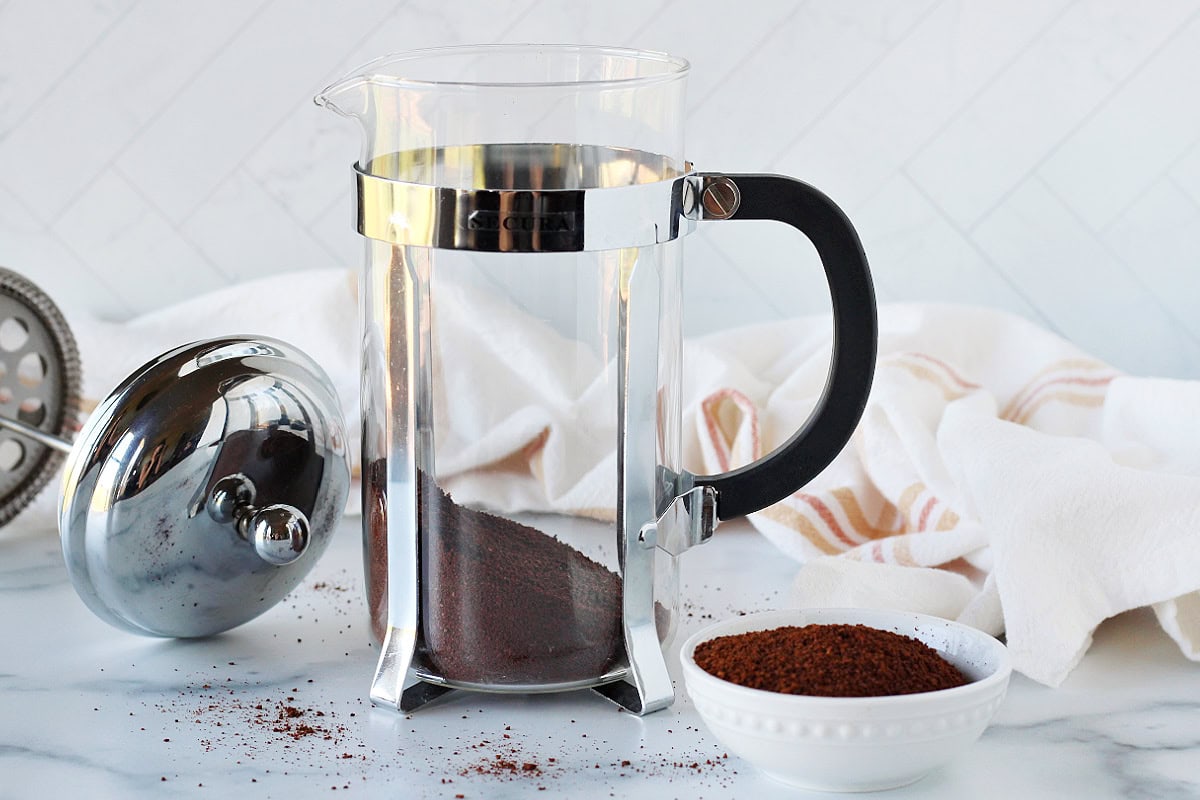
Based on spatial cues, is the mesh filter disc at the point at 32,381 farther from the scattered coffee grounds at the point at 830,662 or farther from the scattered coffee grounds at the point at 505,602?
the scattered coffee grounds at the point at 830,662

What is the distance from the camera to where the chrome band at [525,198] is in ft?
2.06

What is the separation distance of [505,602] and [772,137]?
2.17 ft

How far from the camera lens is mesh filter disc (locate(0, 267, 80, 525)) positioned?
944mm

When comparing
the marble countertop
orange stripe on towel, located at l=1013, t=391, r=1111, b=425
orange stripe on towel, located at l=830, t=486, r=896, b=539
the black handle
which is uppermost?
the black handle

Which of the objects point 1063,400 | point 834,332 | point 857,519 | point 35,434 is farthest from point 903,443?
point 35,434

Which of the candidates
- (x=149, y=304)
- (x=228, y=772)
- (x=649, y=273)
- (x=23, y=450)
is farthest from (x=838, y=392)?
(x=149, y=304)

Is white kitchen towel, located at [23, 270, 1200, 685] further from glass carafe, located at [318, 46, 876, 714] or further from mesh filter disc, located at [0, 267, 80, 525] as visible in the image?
mesh filter disc, located at [0, 267, 80, 525]

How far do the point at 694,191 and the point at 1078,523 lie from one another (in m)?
0.28

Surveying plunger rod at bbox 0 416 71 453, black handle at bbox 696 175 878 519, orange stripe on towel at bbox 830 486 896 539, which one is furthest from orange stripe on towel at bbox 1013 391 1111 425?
plunger rod at bbox 0 416 71 453

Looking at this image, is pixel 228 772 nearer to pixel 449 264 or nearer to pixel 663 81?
pixel 449 264

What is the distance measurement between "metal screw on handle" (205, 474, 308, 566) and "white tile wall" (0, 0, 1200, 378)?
1.84ft

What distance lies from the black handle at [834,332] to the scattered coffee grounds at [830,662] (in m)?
0.09

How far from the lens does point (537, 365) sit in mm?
648

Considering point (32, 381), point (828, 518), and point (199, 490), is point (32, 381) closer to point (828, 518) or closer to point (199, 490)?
point (199, 490)
